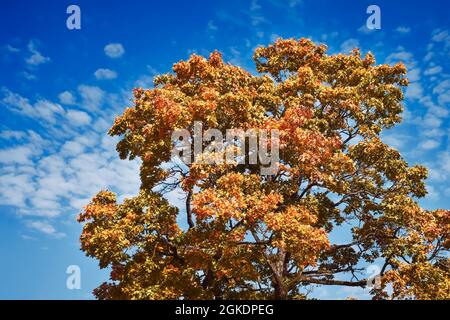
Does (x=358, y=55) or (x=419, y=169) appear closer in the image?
(x=419, y=169)

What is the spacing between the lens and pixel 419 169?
57.7ft

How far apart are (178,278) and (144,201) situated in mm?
2867

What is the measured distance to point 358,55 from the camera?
20.2 metres

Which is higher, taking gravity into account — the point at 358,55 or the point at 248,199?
the point at 358,55

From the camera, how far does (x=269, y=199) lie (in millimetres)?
14320

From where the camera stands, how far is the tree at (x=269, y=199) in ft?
46.2

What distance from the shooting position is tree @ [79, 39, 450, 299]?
1409cm

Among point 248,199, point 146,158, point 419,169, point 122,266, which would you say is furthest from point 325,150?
point 122,266

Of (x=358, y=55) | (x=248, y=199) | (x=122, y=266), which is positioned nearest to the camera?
(x=248, y=199)
